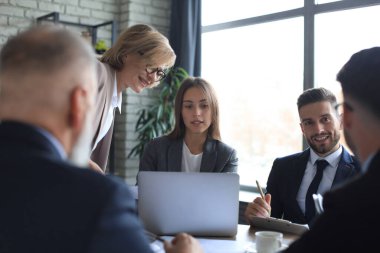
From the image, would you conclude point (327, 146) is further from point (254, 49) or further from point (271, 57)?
point (254, 49)

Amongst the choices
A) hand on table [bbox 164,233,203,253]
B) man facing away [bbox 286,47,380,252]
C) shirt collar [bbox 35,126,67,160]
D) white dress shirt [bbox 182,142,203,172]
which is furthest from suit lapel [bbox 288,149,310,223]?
shirt collar [bbox 35,126,67,160]

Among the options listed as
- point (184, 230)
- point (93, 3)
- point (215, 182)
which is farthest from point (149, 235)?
point (93, 3)

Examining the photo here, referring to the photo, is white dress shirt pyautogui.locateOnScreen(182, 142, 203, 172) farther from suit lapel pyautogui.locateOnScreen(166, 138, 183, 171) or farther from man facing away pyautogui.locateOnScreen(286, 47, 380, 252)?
man facing away pyautogui.locateOnScreen(286, 47, 380, 252)

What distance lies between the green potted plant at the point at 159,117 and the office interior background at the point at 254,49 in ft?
0.60

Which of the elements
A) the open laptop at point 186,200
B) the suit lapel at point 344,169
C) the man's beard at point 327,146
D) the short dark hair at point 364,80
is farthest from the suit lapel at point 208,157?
the short dark hair at point 364,80

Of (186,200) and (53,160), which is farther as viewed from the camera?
(186,200)

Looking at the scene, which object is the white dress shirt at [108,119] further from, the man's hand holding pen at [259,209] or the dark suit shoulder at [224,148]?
the man's hand holding pen at [259,209]

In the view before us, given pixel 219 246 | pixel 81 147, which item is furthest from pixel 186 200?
pixel 81 147

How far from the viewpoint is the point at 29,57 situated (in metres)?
0.93

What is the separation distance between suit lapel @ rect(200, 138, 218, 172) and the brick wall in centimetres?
178

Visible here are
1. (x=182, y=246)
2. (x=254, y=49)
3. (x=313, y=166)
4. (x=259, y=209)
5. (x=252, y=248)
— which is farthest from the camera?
(x=254, y=49)

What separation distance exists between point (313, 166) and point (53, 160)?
1.82 meters

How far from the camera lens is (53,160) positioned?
2.88 ft

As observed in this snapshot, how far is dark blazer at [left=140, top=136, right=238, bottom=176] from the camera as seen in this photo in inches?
105
